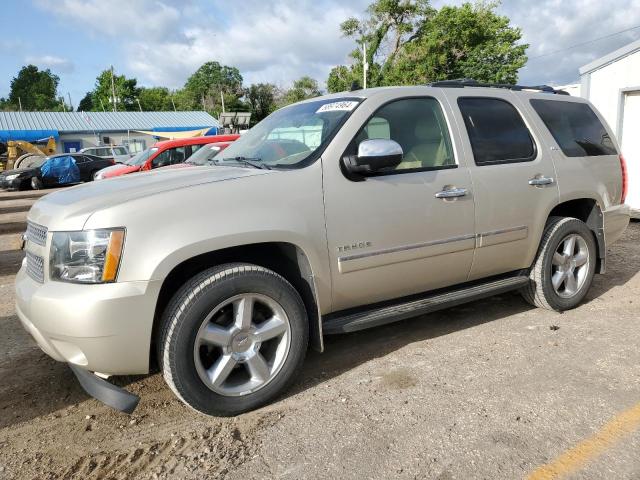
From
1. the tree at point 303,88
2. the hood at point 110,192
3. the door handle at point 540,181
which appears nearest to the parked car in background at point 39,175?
the hood at point 110,192

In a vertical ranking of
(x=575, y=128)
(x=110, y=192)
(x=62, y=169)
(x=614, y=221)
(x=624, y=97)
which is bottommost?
(x=614, y=221)

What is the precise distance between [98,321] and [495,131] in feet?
10.1

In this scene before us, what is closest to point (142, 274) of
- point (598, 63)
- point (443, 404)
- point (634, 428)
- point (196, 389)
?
point (196, 389)

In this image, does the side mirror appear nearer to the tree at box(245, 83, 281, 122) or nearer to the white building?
the white building

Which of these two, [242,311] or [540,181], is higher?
[540,181]

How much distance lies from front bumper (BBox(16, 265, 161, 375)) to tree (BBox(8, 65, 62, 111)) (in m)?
108

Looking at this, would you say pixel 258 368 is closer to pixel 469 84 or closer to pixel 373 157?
pixel 373 157

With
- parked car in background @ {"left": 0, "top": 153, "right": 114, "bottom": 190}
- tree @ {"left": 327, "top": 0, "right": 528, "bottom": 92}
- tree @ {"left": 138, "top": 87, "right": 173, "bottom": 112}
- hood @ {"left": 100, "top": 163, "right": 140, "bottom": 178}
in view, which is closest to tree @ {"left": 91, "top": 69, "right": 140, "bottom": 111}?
tree @ {"left": 138, "top": 87, "right": 173, "bottom": 112}

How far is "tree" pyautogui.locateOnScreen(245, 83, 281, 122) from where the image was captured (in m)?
72.1

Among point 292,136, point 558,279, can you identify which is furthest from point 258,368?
point 558,279

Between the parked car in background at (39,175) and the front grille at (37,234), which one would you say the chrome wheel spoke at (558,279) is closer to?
the front grille at (37,234)

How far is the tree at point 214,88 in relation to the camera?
73438 mm

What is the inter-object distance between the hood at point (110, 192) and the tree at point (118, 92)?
83.5 m

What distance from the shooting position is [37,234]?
2.89m
